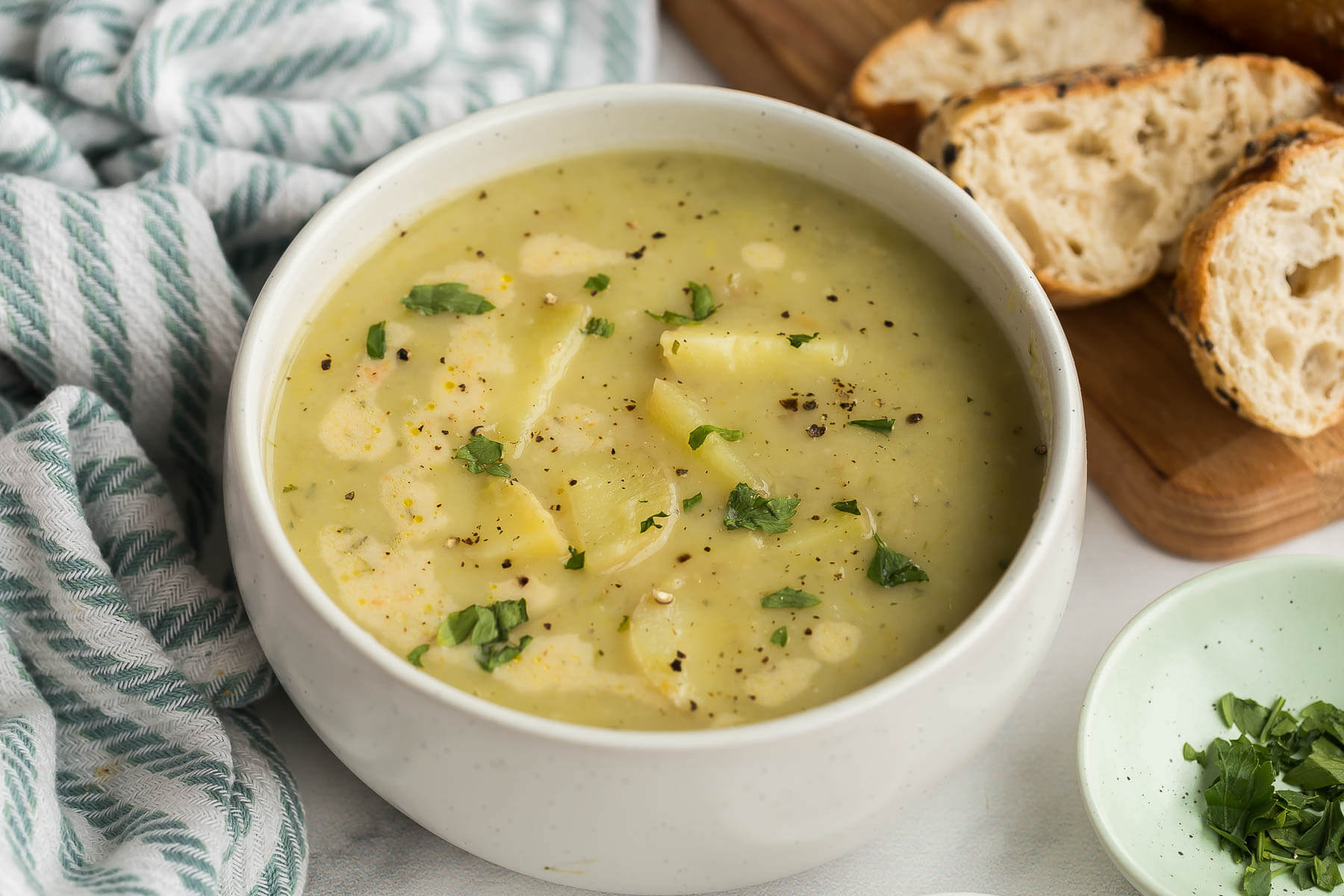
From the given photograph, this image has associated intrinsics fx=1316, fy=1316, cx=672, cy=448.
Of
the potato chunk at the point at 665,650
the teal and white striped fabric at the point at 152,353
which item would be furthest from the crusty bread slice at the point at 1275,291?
the teal and white striped fabric at the point at 152,353

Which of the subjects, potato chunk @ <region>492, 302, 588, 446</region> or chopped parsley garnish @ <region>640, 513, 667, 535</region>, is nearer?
chopped parsley garnish @ <region>640, 513, 667, 535</region>

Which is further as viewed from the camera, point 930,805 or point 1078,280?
point 1078,280

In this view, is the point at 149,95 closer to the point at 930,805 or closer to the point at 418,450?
the point at 418,450

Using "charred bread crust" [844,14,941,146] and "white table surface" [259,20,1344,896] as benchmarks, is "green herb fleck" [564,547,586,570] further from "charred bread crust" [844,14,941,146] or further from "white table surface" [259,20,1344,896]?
"charred bread crust" [844,14,941,146]

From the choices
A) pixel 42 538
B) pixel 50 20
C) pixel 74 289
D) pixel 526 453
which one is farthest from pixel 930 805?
pixel 50 20

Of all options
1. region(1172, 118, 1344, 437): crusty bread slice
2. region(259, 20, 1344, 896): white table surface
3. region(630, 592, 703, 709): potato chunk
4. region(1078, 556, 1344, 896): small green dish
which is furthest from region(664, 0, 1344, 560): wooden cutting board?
region(630, 592, 703, 709): potato chunk

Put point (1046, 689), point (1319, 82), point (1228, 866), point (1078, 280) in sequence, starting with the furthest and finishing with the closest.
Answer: point (1319, 82), point (1078, 280), point (1046, 689), point (1228, 866)
